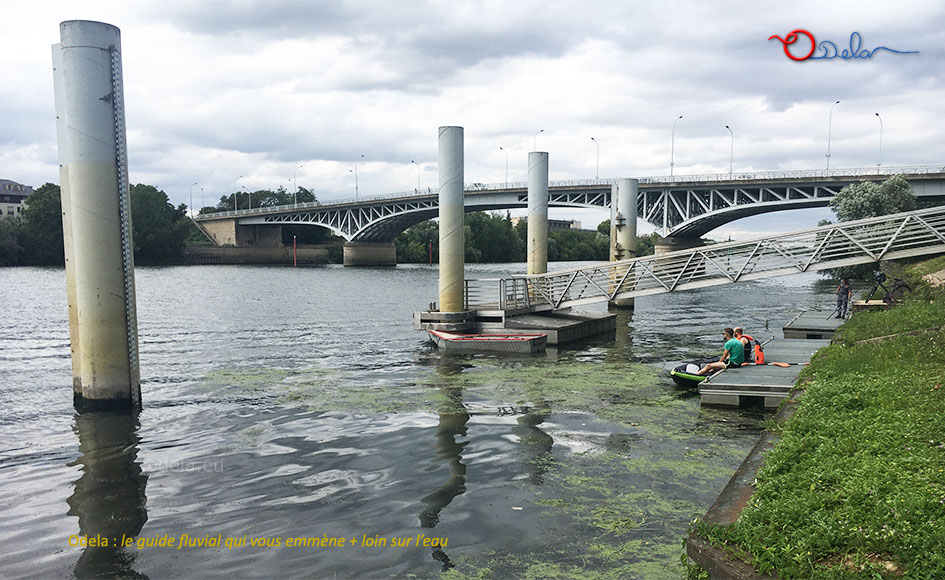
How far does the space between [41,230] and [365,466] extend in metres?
102

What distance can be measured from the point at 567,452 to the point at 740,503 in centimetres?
462

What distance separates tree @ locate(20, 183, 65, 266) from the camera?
94125 millimetres

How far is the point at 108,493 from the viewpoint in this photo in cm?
977

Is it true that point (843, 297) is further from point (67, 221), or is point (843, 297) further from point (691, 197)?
point (691, 197)

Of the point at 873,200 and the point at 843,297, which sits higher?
the point at 873,200

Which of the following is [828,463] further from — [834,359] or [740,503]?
[834,359]

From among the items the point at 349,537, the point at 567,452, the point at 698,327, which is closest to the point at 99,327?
the point at 349,537

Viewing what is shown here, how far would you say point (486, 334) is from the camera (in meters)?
24.6

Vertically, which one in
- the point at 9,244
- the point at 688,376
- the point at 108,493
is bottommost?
the point at 108,493

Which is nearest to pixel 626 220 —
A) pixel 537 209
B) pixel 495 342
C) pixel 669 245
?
pixel 537 209

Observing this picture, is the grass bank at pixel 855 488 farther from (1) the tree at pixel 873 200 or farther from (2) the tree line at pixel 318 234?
(2) the tree line at pixel 318 234

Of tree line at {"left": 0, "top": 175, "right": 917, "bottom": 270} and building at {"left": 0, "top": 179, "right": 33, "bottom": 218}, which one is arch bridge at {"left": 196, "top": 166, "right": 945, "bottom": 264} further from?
building at {"left": 0, "top": 179, "right": 33, "bottom": 218}

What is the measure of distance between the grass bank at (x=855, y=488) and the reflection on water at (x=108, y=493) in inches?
246

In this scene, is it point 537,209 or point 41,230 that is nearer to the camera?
point 537,209
